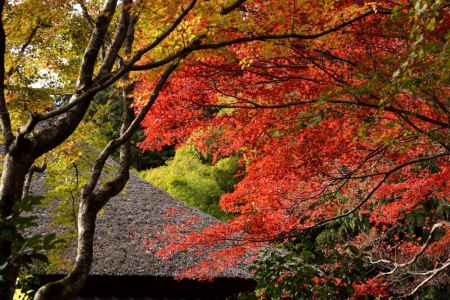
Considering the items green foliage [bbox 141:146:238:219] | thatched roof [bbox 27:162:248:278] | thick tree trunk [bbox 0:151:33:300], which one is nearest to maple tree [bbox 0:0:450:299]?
thick tree trunk [bbox 0:151:33:300]

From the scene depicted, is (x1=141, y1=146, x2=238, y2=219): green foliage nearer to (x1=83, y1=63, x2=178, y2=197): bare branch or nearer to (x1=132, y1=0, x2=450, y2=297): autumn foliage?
(x1=132, y1=0, x2=450, y2=297): autumn foliage

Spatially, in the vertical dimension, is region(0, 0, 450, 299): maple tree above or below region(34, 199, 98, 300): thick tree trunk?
above

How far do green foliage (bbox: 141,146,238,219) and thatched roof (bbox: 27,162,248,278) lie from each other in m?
5.02

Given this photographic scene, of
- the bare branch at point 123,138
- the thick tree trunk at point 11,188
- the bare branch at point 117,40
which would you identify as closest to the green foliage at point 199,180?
the bare branch at point 123,138

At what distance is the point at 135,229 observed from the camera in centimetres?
1089

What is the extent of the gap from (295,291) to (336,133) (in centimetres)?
303

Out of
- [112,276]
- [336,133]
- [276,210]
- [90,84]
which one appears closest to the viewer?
[90,84]

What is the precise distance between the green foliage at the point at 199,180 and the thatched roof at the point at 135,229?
198 inches

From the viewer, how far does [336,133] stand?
6719 mm

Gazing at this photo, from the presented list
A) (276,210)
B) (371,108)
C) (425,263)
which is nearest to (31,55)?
(276,210)

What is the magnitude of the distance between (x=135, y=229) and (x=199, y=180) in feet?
24.8

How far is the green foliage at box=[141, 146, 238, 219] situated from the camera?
A: 18125mm

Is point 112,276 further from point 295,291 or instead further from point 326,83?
point 326,83

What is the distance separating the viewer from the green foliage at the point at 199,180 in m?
18.1
